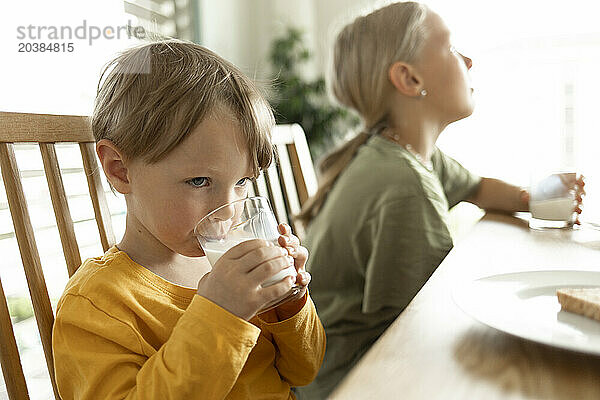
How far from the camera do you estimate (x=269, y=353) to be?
820mm

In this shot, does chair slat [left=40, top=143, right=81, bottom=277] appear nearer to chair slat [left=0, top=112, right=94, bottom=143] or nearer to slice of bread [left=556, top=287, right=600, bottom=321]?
chair slat [left=0, top=112, right=94, bottom=143]

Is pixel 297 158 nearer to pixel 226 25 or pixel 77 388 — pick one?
pixel 77 388

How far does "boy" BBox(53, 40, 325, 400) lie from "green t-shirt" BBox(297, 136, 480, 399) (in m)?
0.31

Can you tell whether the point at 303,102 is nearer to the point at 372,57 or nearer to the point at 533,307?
the point at 372,57

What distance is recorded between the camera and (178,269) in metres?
0.81

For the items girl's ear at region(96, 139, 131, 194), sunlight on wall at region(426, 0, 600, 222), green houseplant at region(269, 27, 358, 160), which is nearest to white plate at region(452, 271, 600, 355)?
girl's ear at region(96, 139, 131, 194)

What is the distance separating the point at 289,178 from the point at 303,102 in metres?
2.00

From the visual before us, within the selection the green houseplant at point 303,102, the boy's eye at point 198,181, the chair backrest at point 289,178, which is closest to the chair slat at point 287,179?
the chair backrest at point 289,178

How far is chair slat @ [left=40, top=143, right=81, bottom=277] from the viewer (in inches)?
30.2

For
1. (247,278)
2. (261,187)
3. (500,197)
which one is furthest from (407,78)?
(247,278)

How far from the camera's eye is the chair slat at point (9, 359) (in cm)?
66

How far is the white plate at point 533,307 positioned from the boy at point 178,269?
19 cm

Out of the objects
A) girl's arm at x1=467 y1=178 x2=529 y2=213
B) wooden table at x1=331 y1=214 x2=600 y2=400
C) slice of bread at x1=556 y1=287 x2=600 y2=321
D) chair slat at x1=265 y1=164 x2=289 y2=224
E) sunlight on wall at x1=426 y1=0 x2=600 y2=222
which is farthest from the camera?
sunlight on wall at x1=426 y1=0 x2=600 y2=222

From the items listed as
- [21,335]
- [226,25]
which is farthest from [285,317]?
[226,25]
